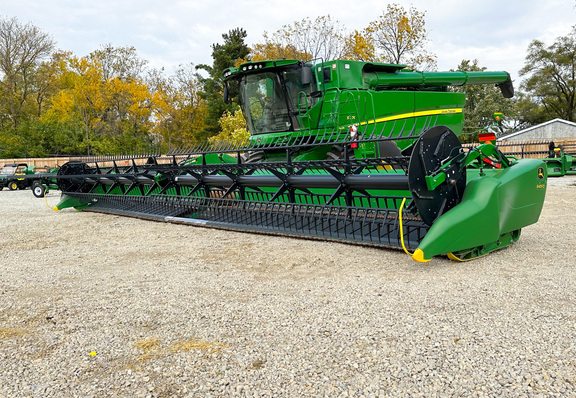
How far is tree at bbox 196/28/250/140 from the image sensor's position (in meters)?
32.4

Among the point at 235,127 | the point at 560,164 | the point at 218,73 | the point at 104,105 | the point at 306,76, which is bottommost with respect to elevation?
the point at 560,164

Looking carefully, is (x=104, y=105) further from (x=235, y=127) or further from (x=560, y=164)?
(x=560, y=164)

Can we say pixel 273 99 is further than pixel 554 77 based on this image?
No

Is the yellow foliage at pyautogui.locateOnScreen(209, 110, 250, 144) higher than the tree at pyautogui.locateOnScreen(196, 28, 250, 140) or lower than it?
lower

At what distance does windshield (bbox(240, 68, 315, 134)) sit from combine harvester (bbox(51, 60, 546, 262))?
18 mm

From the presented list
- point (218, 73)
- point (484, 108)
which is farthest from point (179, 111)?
point (484, 108)

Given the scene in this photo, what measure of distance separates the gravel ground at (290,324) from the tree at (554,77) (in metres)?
43.4

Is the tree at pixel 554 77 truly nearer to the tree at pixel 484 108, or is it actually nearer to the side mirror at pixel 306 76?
the tree at pixel 484 108

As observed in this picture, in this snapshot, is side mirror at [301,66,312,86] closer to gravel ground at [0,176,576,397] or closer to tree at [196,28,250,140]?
gravel ground at [0,176,576,397]

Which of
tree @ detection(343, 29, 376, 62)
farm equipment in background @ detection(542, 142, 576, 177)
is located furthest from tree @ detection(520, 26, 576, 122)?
farm equipment in background @ detection(542, 142, 576, 177)

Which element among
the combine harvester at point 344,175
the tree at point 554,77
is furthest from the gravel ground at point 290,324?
the tree at point 554,77

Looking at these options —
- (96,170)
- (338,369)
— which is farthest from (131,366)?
(96,170)

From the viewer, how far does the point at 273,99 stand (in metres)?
7.54

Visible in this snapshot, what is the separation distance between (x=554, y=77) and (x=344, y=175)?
147 feet
